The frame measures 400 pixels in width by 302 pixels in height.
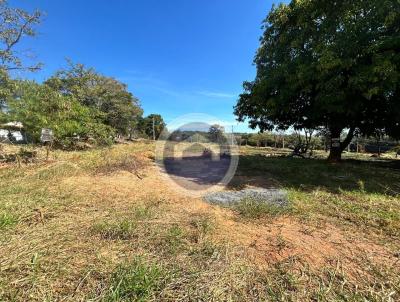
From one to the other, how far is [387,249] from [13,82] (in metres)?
10.6

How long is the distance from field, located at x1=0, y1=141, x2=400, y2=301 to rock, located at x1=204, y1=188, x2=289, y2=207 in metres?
0.25

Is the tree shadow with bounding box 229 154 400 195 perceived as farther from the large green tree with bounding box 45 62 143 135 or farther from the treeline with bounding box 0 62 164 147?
the large green tree with bounding box 45 62 143 135

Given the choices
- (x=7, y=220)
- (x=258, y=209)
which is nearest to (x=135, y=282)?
(x=7, y=220)

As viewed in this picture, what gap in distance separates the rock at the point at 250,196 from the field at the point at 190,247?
25 centimetres

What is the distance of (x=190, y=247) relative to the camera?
2.65 meters

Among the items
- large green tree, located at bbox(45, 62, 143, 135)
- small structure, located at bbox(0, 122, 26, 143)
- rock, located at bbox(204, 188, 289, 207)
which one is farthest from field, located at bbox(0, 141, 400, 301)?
large green tree, located at bbox(45, 62, 143, 135)

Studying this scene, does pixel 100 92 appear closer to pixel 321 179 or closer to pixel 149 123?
pixel 321 179

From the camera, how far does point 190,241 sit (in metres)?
2.83

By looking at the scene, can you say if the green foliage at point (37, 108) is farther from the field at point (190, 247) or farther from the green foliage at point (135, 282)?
the green foliage at point (135, 282)

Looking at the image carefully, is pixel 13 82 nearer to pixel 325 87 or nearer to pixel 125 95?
pixel 325 87

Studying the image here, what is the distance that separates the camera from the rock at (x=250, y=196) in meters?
4.54

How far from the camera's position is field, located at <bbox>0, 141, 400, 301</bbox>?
1956mm

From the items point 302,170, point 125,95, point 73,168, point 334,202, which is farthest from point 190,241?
point 125,95

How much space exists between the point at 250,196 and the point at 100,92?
1942 cm
